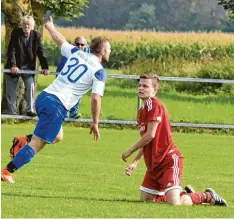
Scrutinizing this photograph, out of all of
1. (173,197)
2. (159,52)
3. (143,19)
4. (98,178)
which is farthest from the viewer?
(143,19)

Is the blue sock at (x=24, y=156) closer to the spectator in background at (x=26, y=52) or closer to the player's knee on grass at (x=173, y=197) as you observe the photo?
the player's knee on grass at (x=173, y=197)

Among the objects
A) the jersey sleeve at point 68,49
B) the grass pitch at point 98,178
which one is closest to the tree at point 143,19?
the grass pitch at point 98,178

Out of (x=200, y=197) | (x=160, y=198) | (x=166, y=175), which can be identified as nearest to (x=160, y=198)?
(x=160, y=198)

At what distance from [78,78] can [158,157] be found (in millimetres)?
1382

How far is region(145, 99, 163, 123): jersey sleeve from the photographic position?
1207 cm

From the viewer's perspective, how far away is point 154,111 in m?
12.1

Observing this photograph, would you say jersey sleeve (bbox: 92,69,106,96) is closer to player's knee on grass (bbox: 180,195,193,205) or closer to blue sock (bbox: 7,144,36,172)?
blue sock (bbox: 7,144,36,172)

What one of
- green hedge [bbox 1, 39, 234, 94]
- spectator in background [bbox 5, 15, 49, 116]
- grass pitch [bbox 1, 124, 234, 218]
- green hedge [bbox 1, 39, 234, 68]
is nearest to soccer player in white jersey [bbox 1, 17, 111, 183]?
grass pitch [bbox 1, 124, 234, 218]

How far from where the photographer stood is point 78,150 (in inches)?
742

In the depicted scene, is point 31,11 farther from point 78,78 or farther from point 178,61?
point 178,61

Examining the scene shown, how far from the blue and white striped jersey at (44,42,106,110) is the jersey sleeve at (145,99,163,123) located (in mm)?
664

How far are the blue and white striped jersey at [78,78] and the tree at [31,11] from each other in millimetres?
10672

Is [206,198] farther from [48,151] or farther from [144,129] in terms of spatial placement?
[48,151]

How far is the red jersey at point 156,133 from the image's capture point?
1213 cm
